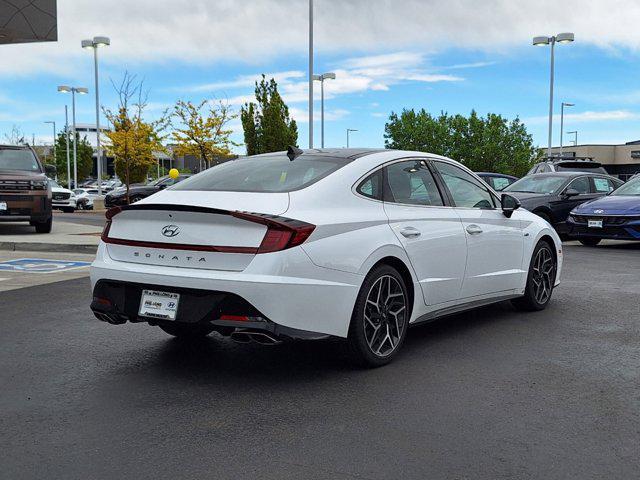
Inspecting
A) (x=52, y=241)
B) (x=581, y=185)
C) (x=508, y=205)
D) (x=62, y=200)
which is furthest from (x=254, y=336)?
(x=62, y=200)

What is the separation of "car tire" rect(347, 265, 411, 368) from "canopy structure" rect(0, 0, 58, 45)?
689 inches

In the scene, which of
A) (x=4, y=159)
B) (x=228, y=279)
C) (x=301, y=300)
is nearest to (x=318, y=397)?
(x=301, y=300)

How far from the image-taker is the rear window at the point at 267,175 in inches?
203

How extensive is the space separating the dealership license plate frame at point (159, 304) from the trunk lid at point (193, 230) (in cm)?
20

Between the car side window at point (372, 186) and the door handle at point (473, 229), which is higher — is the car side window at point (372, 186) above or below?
above

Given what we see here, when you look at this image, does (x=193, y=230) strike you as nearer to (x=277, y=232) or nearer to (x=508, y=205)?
(x=277, y=232)

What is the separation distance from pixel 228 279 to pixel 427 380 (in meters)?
1.48

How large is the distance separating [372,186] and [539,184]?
41.0ft

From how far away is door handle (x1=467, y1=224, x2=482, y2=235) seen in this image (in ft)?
20.3

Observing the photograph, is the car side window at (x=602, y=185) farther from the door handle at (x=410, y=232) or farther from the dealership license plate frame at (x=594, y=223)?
the door handle at (x=410, y=232)

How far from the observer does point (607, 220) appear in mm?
14328

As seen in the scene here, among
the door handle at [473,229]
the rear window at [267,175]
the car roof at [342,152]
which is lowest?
the door handle at [473,229]

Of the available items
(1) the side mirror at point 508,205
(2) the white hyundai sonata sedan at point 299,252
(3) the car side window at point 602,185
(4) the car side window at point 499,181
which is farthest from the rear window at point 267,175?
(4) the car side window at point 499,181

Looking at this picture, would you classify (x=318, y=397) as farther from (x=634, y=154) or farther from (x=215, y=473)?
(x=634, y=154)
